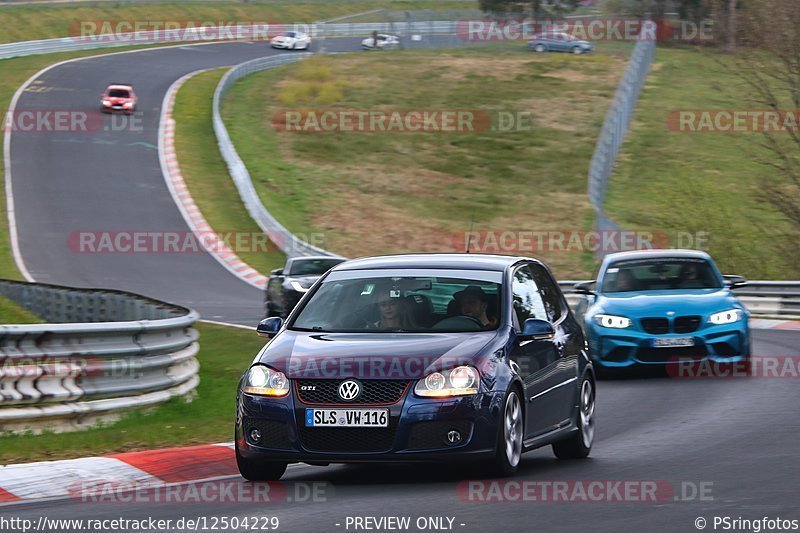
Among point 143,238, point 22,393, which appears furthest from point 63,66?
point 22,393

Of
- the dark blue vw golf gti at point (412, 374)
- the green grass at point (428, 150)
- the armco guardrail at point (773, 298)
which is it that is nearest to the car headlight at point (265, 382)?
the dark blue vw golf gti at point (412, 374)

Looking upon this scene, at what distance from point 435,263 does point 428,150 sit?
41002 mm

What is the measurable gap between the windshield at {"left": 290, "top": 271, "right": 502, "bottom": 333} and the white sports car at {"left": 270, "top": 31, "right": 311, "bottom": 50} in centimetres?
7073

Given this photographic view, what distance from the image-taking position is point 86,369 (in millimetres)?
10805

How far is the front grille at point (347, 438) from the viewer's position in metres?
8.12

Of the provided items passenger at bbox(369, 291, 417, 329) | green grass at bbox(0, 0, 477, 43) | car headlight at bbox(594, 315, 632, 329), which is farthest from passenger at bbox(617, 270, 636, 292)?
green grass at bbox(0, 0, 477, 43)

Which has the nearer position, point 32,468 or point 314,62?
point 32,468

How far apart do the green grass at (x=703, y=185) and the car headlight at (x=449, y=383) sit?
21.4 m

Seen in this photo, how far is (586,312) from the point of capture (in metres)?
16.2

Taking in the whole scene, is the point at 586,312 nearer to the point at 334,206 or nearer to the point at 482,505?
the point at 482,505

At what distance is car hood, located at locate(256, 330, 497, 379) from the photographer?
324 inches

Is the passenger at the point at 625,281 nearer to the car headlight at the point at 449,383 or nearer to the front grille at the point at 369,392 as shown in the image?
the car headlight at the point at 449,383

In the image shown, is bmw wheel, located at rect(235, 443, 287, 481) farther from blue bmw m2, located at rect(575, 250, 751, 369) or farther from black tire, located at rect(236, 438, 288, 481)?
blue bmw m2, located at rect(575, 250, 751, 369)

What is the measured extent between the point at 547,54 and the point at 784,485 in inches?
2506
